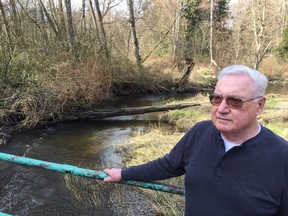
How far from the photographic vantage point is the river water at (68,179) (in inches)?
223

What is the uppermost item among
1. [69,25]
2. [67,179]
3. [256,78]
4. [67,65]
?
[69,25]

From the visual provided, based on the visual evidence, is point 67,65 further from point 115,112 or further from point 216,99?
point 216,99

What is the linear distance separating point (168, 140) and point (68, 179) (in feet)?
10.5

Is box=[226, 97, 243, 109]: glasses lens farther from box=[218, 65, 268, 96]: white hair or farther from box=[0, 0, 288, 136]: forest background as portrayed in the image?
box=[0, 0, 288, 136]: forest background

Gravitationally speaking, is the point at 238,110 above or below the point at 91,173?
above

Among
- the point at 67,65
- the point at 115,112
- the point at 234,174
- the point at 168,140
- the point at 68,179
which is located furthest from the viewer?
the point at 115,112

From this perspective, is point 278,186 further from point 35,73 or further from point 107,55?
point 107,55

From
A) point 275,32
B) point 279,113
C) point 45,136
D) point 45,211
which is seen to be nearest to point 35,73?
point 45,136

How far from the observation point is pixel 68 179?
239 inches

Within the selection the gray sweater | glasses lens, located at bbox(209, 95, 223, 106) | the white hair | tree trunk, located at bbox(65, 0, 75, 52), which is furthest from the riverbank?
tree trunk, located at bbox(65, 0, 75, 52)

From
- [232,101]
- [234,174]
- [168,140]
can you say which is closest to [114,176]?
[234,174]

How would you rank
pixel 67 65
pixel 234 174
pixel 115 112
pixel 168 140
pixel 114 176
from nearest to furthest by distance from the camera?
1. pixel 234 174
2. pixel 114 176
3. pixel 168 140
4. pixel 67 65
5. pixel 115 112

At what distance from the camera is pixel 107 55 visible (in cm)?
1683

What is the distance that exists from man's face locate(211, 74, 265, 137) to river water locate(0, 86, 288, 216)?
3850 millimetres
